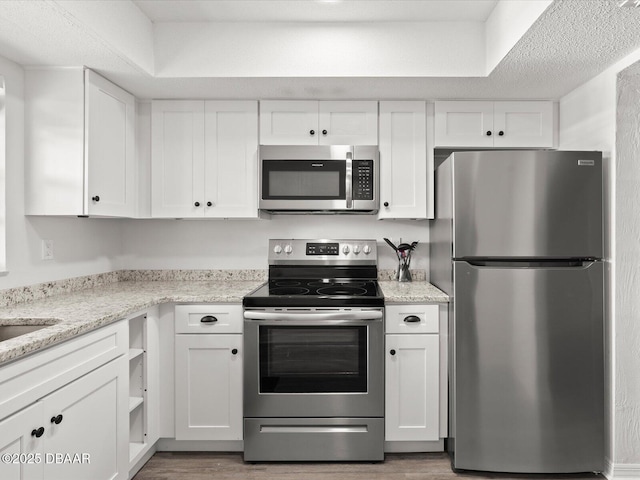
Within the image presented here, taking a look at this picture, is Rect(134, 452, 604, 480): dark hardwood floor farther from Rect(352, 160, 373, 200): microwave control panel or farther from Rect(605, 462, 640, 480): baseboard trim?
Rect(352, 160, 373, 200): microwave control panel

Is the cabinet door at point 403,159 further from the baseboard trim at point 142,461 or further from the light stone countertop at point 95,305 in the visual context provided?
the baseboard trim at point 142,461

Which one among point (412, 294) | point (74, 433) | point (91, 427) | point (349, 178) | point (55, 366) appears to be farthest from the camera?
point (349, 178)

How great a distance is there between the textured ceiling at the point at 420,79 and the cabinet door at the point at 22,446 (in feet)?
4.75

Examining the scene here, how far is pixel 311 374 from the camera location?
2344 mm

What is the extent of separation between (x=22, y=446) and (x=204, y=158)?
1.84m

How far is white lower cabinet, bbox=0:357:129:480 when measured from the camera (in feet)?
4.37

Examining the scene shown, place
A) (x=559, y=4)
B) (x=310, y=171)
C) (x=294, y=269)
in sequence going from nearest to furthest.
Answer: (x=559, y=4), (x=310, y=171), (x=294, y=269)

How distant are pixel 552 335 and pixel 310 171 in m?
1.62

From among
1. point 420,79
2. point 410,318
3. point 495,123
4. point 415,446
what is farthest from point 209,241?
point 495,123

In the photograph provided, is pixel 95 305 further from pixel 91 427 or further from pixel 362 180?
pixel 362 180

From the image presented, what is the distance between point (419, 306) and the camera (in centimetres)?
237

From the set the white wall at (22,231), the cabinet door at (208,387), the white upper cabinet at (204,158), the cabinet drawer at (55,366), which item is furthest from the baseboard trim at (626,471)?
the white wall at (22,231)

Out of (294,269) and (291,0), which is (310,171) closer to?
(294,269)

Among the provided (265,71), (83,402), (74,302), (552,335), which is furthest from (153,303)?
(552,335)
